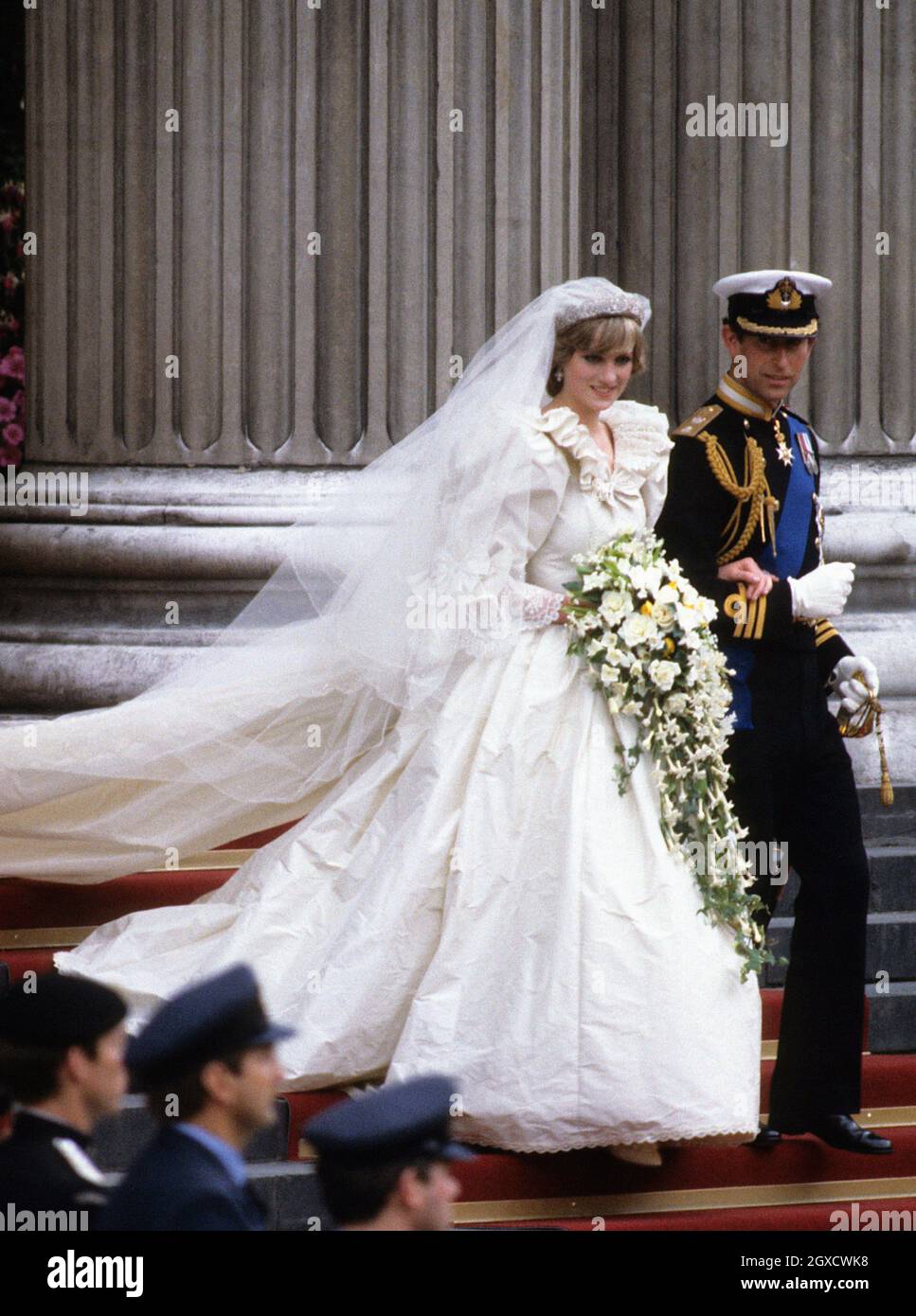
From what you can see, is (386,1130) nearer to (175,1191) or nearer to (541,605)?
(175,1191)

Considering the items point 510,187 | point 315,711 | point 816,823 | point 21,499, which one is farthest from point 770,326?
point 21,499

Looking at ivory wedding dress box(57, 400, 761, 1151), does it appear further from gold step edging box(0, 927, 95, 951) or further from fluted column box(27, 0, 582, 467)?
fluted column box(27, 0, 582, 467)

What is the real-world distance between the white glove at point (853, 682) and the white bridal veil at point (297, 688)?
2.55 ft

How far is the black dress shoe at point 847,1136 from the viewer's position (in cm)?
466

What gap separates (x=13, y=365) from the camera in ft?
26.5

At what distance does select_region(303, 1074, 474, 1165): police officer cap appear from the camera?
2.17 meters

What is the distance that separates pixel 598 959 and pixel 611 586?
825 mm

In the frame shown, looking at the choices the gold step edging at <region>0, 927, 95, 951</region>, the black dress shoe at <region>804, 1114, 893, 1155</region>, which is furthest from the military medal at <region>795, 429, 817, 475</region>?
the gold step edging at <region>0, 927, 95, 951</region>

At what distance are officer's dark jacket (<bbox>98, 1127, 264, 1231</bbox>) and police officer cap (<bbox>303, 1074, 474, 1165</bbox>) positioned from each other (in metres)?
0.11

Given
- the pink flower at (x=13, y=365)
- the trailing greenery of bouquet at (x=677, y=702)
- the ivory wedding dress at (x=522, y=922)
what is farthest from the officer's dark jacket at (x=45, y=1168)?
the pink flower at (x=13, y=365)

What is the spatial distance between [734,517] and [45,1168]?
2806 millimetres

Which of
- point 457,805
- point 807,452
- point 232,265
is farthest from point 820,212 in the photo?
point 457,805
